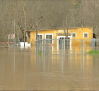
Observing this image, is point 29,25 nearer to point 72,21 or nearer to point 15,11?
point 15,11

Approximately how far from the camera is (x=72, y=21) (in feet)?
265

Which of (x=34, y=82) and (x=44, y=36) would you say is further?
(x=44, y=36)

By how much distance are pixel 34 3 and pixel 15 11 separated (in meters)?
14.1

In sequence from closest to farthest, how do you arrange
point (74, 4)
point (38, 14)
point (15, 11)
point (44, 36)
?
point (44, 36) < point (15, 11) < point (38, 14) < point (74, 4)

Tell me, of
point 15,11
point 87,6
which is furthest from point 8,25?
point 87,6

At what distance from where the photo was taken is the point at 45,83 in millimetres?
13258

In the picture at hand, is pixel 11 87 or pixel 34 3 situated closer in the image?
pixel 11 87

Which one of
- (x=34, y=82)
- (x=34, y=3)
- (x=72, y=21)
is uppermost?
(x=34, y=3)

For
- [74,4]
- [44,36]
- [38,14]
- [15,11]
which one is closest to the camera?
[44,36]

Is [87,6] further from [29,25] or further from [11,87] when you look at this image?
[29,25]

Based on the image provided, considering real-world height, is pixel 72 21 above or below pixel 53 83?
above

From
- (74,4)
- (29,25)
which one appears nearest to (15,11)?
(29,25)

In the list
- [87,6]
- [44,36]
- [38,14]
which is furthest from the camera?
[38,14]

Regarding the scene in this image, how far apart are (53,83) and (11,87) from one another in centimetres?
186
